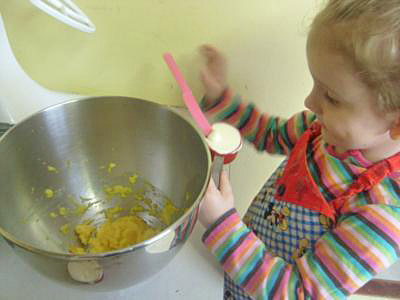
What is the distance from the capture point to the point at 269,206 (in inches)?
26.5

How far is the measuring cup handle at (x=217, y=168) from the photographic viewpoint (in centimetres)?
60

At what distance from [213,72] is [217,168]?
22 cm

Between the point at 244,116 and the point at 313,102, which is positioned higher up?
the point at 313,102

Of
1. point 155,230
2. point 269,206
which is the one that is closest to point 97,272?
point 155,230

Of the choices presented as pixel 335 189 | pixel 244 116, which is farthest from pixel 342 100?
pixel 244 116

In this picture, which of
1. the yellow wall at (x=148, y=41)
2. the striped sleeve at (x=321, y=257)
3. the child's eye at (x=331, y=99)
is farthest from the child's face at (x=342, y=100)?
the yellow wall at (x=148, y=41)

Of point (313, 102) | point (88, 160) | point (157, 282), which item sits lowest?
point (157, 282)

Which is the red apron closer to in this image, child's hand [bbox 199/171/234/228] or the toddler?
the toddler

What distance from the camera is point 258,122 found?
0.77 meters

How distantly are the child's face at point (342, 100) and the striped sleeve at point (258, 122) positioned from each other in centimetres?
21

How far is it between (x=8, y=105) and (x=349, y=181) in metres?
0.60

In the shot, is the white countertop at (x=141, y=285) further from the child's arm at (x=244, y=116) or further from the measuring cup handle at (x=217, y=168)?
the child's arm at (x=244, y=116)

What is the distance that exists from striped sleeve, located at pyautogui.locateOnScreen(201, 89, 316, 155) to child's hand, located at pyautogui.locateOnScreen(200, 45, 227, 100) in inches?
0.6

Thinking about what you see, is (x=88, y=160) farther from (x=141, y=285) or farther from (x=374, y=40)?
(x=374, y=40)
